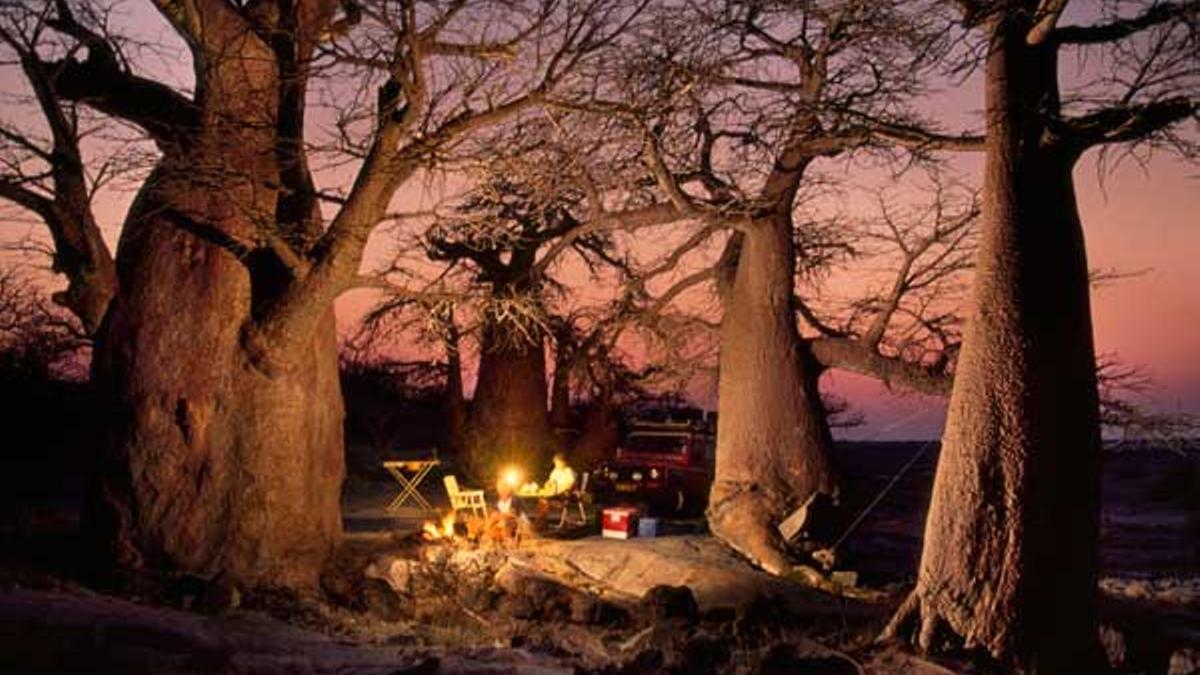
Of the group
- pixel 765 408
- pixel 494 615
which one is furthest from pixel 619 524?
pixel 494 615

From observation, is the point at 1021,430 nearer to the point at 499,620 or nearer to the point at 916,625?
the point at 916,625

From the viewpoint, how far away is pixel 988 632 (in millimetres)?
7258

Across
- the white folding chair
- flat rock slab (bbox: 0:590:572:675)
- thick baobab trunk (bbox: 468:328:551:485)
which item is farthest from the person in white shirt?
flat rock slab (bbox: 0:590:572:675)

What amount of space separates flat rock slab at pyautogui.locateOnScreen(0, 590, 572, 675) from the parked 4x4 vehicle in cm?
1079

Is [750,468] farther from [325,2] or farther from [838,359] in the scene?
[325,2]

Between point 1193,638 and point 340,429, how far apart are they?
27.3 ft

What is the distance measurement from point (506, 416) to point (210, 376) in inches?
492

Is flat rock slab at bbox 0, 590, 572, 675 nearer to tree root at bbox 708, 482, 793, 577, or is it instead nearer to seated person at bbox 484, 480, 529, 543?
seated person at bbox 484, 480, 529, 543

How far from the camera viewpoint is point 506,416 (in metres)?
21.8

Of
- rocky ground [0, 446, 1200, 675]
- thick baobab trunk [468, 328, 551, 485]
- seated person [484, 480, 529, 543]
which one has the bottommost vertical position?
rocky ground [0, 446, 1200, 675]

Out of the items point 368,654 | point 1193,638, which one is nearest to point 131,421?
point 368,654

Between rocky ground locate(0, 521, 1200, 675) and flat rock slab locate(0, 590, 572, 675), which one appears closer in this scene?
flat rock slab locate(0, 590, 572, 675)

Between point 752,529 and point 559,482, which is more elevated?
point 559,482

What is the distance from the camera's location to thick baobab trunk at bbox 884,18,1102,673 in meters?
7.35
